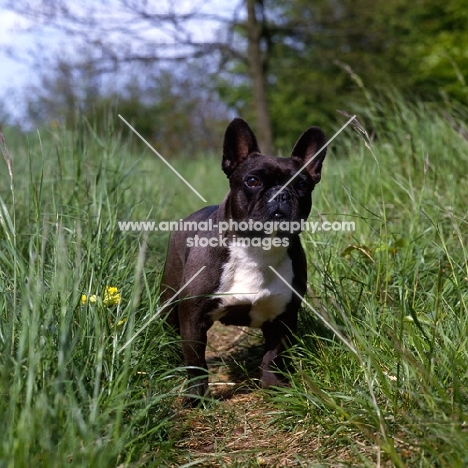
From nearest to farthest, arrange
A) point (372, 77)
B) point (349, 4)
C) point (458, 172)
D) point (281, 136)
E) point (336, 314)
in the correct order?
point (336, 314)
point (458, 172)
point (349, 4)
point (372, 77)
point (281, 136)

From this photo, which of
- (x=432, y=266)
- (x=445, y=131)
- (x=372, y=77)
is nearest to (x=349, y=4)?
(x=372, y=77)

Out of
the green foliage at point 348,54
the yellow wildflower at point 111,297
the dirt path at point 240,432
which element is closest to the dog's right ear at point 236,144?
the yellow wildflower at point 111,297

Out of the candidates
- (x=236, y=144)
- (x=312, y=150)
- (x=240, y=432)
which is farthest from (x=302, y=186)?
(x=240, y=432)

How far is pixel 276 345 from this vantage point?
3338 mm

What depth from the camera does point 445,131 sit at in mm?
5574

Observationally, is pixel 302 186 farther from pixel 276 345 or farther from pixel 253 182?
pixel 276 345

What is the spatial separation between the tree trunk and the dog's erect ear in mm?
7279

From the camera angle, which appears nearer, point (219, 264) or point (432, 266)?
point (219, 264)

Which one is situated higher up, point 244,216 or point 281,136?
point 281,136

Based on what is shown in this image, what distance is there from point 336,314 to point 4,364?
5.66 feet

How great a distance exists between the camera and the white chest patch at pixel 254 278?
319 centimetres

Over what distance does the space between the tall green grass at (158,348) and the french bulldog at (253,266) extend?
16 centimetres

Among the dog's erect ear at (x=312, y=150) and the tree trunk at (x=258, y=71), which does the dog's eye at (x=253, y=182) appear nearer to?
the dog's erect ear at (x=312, y=150)

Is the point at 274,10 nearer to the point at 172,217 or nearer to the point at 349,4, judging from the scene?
the point at 349,4
